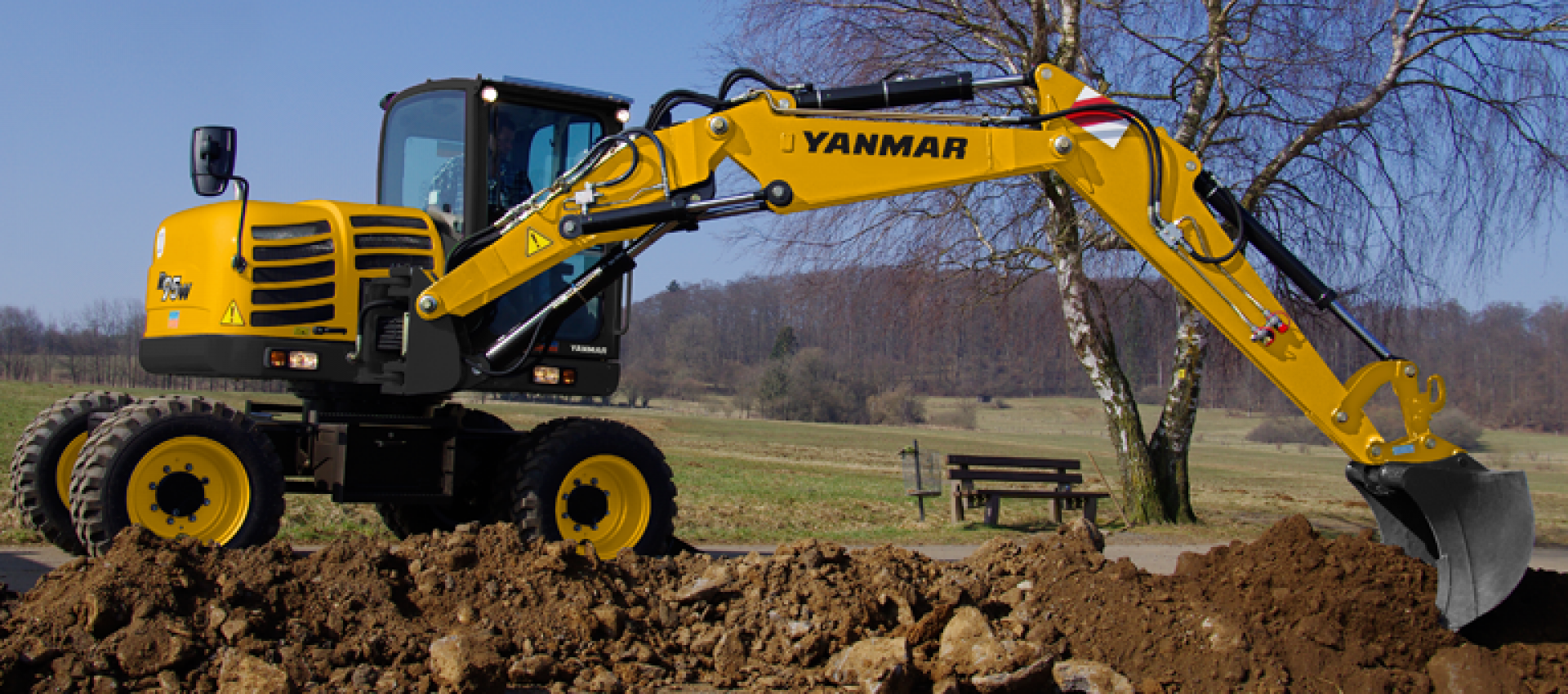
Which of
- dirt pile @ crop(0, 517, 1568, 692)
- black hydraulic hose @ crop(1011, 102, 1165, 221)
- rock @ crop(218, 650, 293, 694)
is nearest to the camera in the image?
rock @ crop(218, 650, 293, 694)

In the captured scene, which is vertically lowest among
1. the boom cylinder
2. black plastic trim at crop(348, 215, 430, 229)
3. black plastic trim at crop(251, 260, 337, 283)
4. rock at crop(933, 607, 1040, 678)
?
rock at crop(933, 607, 1040, 678)

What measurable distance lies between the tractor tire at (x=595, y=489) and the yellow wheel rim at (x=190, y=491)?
1673mm

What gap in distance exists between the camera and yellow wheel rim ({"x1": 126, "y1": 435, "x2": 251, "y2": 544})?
659 cm

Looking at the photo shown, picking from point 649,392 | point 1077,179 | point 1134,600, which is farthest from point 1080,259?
point 649,392

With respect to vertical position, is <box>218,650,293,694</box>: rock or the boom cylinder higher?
the boom cylinder

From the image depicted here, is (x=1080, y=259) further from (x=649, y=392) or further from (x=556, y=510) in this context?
(x=649, y=392)

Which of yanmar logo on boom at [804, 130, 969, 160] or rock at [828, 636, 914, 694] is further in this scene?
yanmar logo on boom at [804, 130, 969, 160]

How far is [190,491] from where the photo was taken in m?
6.76

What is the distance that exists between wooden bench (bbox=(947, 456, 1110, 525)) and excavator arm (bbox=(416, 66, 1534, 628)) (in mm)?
8352

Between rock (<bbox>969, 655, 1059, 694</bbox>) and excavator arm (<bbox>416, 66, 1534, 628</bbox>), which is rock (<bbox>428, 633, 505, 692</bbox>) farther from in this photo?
excavator arm (<bbox>416, 66, 1534, 628</bbox>)

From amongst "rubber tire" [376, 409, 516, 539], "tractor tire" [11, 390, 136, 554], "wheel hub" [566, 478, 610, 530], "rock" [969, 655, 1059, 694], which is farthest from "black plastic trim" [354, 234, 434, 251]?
"rock" [969, 655, 1059, 694]

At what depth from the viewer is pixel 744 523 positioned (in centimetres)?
1469

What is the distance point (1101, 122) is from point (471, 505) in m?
5.13

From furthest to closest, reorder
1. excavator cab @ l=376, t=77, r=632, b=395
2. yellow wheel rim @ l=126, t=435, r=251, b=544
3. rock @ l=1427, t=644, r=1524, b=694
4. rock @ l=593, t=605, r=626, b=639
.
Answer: excavator cab @ l=376, t=77, r=632, b=395 → yellow wheel rim @ l=126, t=435, r=251, b=544 → rock @ l=1427, t=644, r=1524, b=694 → rock @ l=593, t=605, r=626, b=639
